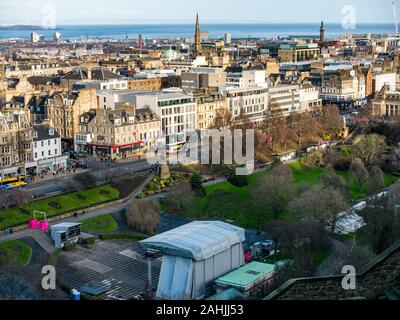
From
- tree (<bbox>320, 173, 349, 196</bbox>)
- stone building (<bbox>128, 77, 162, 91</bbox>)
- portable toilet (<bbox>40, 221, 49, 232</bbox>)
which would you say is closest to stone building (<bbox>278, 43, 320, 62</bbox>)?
stone building (<bbox>128, 77, 162, 91</bbox>)

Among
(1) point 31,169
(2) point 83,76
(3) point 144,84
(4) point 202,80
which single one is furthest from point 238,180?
(2) point 83,76

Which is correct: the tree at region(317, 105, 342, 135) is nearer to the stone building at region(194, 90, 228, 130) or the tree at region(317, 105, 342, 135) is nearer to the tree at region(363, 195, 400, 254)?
the stone building at region(194, 90, 228, 130)

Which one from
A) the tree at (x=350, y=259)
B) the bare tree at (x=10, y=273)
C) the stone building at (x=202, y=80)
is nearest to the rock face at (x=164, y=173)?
the bare tree at (x=10, y=273)

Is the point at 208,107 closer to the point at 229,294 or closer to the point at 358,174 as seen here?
the point at 358,174

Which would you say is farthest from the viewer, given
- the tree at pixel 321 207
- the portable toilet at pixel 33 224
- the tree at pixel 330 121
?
the tree at pixel 330 121

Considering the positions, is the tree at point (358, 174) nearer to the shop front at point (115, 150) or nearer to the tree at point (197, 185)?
the tree at point (197, 185)
